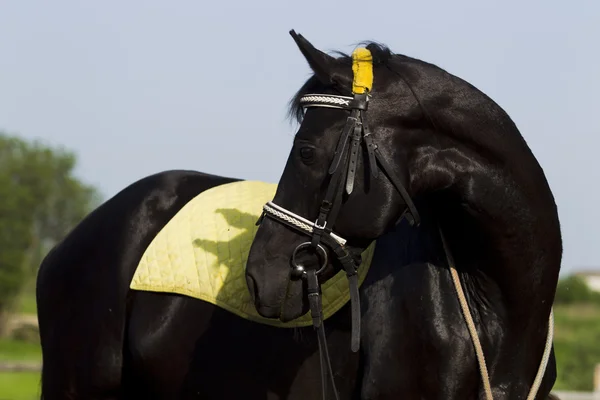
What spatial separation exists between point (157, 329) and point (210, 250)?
0.51 meters

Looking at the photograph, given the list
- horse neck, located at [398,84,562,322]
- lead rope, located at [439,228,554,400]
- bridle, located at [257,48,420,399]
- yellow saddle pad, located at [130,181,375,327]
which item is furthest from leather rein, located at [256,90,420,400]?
yellow saddle pad, located at [130,181,375,327]

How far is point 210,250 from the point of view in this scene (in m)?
4.86

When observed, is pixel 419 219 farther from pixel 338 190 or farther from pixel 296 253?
pixel 296 253

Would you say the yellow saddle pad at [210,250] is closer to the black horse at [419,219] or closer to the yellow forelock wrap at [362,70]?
the black horse at [419,219]

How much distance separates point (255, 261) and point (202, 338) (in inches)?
47.6

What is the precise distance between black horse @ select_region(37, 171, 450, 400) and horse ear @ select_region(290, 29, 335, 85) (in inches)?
34.9

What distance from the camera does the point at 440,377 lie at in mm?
3670

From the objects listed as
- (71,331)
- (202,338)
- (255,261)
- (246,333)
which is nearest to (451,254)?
(255,261)

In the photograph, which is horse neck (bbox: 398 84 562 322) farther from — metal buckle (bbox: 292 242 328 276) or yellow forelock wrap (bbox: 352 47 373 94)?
metal buckle (bbox: 292 242 328 276)

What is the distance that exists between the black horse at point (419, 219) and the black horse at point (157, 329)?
71mm

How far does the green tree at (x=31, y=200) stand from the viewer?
169 feet

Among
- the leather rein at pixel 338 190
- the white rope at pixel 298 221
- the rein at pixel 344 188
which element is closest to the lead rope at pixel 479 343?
the rein at pixel 344 188

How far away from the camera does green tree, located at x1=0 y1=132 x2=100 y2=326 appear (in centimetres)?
5162

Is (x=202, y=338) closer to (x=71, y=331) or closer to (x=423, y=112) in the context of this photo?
(x=71, y=331)
